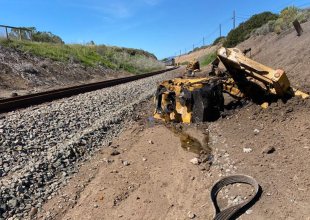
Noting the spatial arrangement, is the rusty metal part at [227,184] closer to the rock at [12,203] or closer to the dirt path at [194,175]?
the dirt path at [194,175]

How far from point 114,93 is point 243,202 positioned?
11.9 meters

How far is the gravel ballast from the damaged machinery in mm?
1562

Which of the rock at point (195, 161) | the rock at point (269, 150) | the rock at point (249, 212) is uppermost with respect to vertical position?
the rock at point (269, 150)

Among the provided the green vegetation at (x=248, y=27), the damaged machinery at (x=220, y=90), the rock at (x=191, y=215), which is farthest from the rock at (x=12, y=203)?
the green vegetation at (x=248, y=27)

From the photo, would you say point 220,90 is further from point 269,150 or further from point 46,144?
point 46,144

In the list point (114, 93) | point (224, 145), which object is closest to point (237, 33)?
point (114, 93)

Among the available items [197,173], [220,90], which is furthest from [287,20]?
[197,173]

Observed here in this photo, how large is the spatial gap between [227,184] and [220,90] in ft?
15.4

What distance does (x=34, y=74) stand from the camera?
22406 mm

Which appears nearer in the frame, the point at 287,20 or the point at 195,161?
the point at 195,161

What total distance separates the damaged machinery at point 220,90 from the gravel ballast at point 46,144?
1562mm

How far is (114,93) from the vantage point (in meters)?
16.7

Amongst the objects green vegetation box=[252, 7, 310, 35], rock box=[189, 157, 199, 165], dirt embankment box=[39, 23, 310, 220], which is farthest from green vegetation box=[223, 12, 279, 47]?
rock box=[189, 157, 199, 165]

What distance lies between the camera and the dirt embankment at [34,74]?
1942 centimetres
